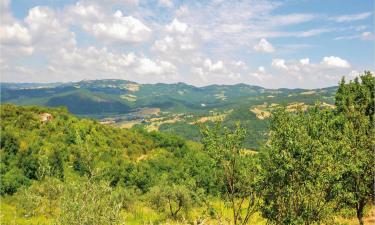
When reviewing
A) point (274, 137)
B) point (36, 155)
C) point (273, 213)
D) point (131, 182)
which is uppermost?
point (274, 137)

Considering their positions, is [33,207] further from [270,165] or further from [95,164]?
[270,165]

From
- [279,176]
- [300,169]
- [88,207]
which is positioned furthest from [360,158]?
[88,207]

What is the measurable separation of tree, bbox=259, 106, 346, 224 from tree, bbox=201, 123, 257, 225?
1.86 metres

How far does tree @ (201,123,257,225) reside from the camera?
24359 millimetres

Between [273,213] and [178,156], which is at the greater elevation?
[273,213]

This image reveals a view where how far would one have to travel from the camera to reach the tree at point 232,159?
24.4 metres

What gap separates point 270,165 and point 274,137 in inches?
69.6

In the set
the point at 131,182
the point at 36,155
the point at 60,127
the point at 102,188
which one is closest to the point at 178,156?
the point at 131,182

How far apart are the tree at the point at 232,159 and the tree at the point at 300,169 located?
1859mm

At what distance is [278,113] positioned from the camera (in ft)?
75.5

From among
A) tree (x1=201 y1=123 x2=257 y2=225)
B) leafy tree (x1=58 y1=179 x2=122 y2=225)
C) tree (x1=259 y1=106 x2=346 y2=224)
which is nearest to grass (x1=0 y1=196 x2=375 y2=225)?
tree (x1=201 y1=123 x2=257 y2=225)

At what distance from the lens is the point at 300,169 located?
2070cm

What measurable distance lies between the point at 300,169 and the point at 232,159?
5.30 meters

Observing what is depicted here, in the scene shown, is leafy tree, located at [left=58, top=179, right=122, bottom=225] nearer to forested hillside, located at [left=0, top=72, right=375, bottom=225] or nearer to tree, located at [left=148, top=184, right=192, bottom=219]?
forested hillside, located at [left=0, top=72, right=375, bottom=225]
